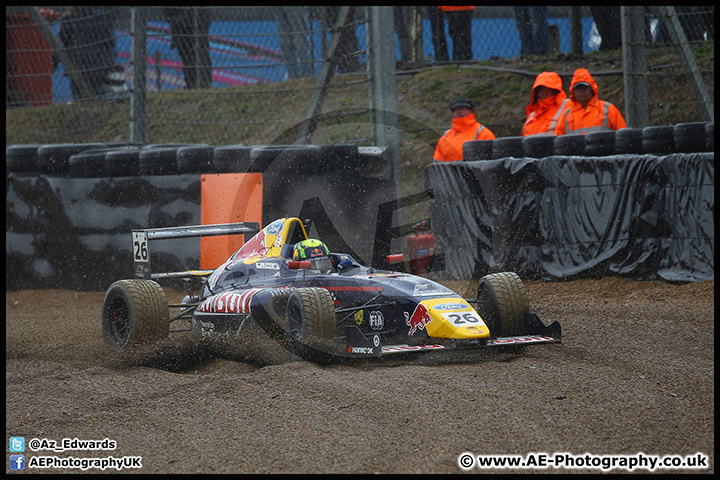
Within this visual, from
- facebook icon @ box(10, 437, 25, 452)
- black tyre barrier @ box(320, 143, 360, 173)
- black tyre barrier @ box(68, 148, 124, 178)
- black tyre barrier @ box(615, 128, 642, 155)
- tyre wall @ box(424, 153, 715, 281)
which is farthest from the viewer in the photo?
black tyre barrier @ box(68, 148, 124, 178)

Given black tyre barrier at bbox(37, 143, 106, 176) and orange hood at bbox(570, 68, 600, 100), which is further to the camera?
black tyre barrier at bbox(37, 143, 106, 176)

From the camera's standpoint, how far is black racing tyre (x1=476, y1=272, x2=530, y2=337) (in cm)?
545

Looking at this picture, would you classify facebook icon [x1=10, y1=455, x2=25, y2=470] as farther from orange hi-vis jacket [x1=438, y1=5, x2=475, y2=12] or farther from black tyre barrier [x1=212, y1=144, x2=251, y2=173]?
orange hi-vis jacket [x1=438, y1=5, x2=475, y2=12]

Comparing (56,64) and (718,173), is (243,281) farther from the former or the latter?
(56,64)

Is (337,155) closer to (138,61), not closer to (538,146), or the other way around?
(538,146)

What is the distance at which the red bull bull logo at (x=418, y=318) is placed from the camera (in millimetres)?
5199

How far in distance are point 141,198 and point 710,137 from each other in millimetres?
Result: 6252

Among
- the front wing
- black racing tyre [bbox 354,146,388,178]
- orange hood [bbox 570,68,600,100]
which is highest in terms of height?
orange hood [bbox 570,68,600,100]

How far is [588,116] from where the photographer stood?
9.21 meters

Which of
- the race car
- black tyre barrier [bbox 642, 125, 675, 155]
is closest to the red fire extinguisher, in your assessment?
the race car

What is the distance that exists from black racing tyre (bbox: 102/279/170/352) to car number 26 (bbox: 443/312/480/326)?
2.35 m

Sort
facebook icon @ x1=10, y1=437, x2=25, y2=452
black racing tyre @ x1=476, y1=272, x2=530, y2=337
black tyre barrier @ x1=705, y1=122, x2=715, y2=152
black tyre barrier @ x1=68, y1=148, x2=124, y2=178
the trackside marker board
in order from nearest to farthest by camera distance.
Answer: facebook icon @ x1=10, y1=437, x2=25, y2=452 → black racing tyre @ x1=476, y1=272, x2=530, y2=337 → black tyre barrier @ x1=705, y1=122, x2=715, y2=152 → the trackside marker board → black tyre barrier @ x1=68, y1=148, x2=124, y2=178

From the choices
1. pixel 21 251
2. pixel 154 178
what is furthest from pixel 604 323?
pixel 21 251

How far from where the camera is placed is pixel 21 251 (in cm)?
949
